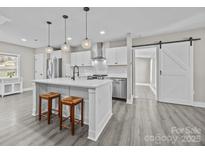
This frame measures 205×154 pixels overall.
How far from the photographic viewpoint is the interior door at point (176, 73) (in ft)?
12.0

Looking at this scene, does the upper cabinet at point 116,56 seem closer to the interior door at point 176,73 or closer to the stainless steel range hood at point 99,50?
the stainless steel range hood at point 99,50

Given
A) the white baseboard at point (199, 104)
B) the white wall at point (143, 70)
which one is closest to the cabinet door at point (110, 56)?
the white baseboard at point (199, 104)

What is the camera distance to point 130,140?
1.83 meters

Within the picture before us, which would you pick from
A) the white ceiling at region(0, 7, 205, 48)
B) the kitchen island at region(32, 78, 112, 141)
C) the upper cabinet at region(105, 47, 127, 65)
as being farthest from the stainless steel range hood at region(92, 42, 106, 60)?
the kitchen island at region(32, 78, 112, 141)

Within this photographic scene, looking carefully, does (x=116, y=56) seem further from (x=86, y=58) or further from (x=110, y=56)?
(x=86, y=58)

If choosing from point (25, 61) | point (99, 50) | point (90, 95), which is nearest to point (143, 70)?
point (99, 50)

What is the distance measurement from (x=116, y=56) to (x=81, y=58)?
1.95 meters

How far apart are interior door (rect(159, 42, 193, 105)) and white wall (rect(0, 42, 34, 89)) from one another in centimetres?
724

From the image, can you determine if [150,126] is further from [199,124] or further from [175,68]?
[175,68]

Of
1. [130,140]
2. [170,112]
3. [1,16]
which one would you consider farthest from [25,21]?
[170,112]

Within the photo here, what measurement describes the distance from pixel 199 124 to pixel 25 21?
5236mm

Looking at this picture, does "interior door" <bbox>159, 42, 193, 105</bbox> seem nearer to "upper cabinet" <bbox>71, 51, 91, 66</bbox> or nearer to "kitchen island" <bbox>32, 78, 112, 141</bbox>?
"kitchen island" <bbox>32, 78, 112, 141</bbox>

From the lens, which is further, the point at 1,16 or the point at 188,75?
the point at 188,75

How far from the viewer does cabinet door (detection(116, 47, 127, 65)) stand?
14.8 feet
